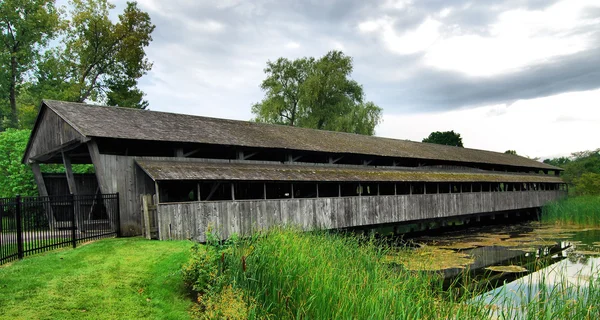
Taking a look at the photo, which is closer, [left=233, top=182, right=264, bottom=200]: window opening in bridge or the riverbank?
the riverbank

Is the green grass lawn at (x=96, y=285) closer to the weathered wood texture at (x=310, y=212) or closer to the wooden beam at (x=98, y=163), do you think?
the weathered wood texture at (x=310, y=212)

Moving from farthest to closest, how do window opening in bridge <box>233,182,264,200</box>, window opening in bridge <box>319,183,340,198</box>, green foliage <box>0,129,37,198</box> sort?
1. window opening in bridge <box>319,183,340,198</box>
2. green foliage <box>0,129,37,198</box>
3. window opening in bridge <box>233,182,264,200</box>

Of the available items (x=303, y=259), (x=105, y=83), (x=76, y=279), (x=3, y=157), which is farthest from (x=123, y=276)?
(x=105, y=83)

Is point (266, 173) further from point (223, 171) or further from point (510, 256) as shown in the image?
point (510, 256)

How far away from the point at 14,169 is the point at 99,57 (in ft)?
40.3

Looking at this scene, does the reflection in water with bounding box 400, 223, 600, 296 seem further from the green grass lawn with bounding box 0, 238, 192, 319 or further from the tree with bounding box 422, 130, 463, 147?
the tree with bounding box 422, 130, 463, 147

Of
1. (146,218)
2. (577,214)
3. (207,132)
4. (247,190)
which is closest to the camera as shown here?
(146,218)

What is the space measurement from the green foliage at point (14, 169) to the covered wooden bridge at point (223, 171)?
3.33m

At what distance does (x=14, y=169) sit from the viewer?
70.7 feet

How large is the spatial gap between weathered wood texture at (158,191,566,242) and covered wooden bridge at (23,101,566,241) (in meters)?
0.04

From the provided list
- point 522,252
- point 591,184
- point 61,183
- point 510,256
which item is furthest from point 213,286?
point 591,184

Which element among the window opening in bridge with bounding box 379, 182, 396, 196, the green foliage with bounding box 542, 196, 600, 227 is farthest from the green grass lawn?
Result: the green foliage with bounding box 542, 196, 600, 227

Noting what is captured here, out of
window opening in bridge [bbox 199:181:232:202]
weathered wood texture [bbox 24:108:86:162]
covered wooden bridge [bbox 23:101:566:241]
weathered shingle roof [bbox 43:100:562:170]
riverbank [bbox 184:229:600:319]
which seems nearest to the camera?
riverbank [bbox 184:229:600:319]

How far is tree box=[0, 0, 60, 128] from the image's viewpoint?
2903cm
